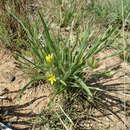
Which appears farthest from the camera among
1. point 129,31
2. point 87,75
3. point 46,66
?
point 129,31

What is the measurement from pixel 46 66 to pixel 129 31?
1.59 meters

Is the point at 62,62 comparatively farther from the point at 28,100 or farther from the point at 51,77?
the point at 28,100

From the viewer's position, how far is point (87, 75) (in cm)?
202

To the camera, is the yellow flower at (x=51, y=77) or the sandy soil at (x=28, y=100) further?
the sandy soil at (x=28, y=100)

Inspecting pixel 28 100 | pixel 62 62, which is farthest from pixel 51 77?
pixel 28 100

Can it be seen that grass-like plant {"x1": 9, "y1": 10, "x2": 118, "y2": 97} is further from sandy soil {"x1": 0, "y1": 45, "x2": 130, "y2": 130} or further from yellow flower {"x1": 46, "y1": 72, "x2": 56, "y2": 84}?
sandy soil {"x1": 0, "y1": 45, "x2": 130, "y2": 130}

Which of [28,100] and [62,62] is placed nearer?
[62,62]

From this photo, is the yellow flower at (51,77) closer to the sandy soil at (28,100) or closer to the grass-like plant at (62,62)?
the grass-like plant at (62,62)

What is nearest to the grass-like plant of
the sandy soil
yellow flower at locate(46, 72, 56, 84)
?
yellow flower at locate(46, 72, 56, 84)

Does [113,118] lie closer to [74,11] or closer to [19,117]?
[19,117]

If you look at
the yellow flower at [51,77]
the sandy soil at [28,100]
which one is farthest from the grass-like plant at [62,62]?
the sandy soil at [28,100]

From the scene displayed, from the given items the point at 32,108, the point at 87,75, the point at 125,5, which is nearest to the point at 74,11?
the point at 125,5

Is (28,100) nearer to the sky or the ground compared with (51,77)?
nearer to the ground

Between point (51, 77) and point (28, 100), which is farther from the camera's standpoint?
point (28, 100)
